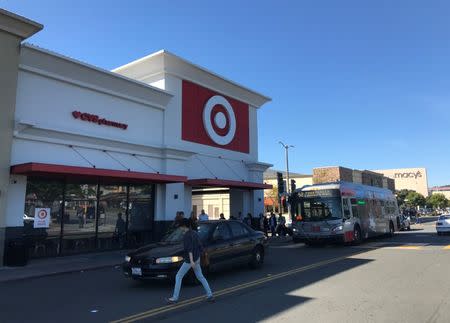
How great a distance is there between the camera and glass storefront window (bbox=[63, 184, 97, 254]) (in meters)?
17.5

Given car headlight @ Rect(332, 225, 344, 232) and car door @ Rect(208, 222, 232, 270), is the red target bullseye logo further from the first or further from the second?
car door @ Rect(208, 222, 232, 270)

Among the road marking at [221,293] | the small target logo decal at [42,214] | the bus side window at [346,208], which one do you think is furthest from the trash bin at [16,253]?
the bus side window at [346,208]

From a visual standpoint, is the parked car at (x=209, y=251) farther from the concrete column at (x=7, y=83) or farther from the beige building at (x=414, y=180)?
the beige building at (x=414, y=180)

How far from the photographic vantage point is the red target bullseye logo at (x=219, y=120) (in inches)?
1036

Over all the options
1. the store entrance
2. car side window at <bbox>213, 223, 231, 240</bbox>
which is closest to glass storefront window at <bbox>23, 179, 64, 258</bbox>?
car side window at <bbox>213, 223, 231, 240</bbox>

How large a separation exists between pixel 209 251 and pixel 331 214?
11087 millimetres

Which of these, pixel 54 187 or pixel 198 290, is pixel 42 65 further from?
pixel 198 290

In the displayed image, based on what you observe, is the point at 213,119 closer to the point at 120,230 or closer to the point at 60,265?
the point at 120,230

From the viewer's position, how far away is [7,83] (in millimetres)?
15367

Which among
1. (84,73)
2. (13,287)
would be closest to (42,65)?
(84,73)

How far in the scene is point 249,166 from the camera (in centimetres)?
2936

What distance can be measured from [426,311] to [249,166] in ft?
72.8

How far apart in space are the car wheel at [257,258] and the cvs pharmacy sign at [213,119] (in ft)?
39.9

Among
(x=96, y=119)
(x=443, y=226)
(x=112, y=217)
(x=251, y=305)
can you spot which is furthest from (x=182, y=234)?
(x=443, y=226)
